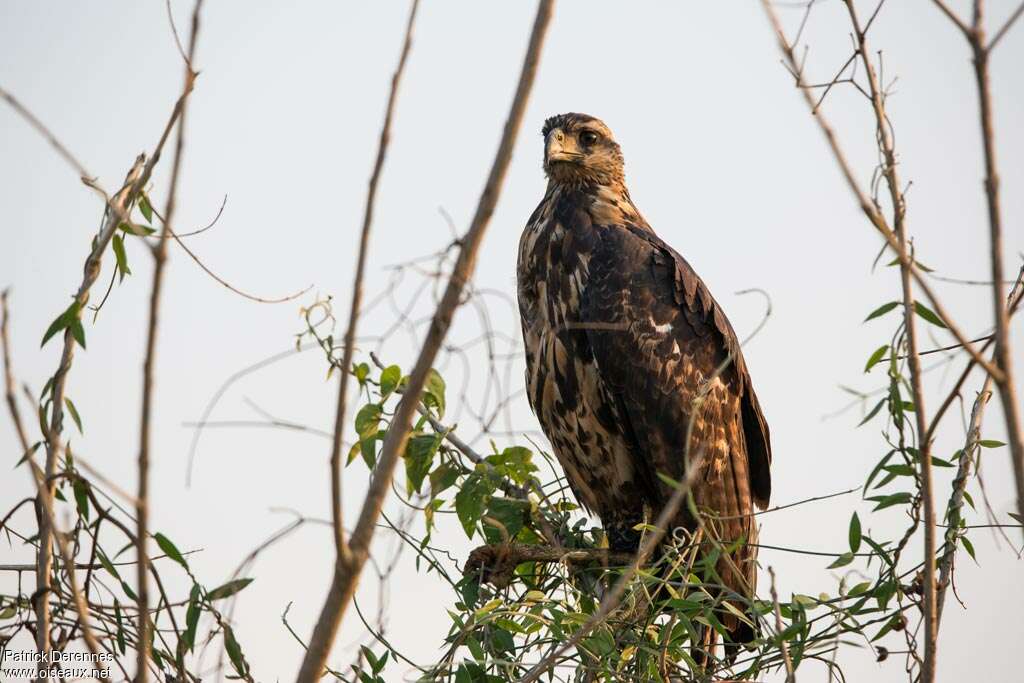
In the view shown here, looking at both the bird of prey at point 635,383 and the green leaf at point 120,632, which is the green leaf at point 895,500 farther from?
the green leaf at point 120,632

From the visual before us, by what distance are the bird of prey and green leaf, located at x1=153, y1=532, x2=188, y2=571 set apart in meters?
2.52

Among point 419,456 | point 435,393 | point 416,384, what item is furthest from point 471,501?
point 416,384

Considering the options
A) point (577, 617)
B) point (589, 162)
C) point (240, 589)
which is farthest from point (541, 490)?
point (240, 589)

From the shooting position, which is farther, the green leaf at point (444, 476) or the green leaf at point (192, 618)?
the green leaf at point (444, 476)

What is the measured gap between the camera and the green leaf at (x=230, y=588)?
267cm

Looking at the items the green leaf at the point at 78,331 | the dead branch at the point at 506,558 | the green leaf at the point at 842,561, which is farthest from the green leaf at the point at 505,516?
the green leaf at the point at 78,331

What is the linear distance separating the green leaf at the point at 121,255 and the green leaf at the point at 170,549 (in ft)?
3.11

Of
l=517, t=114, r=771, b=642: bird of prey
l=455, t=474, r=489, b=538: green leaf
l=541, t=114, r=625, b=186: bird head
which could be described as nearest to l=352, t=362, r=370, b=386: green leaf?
l=455, t=474, r=489, b=538: green leaf

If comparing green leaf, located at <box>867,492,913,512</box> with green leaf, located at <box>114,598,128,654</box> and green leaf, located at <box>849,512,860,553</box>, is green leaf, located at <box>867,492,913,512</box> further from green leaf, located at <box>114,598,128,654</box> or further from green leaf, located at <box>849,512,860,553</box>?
green leaf, located at <box>114,598,128,654</box>

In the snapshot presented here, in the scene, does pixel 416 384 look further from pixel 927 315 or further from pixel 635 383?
pixel 635 383

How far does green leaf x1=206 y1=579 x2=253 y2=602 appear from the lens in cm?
267

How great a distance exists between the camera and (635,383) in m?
5.20

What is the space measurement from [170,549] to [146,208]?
47.2 inches

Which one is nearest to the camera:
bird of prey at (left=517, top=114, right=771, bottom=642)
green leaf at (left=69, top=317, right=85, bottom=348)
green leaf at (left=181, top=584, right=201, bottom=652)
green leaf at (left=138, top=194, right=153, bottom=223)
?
green leaf at (left=181, top=584, right=201, bottom=652)
